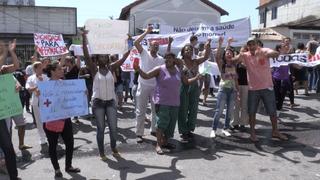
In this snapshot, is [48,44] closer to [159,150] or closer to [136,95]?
[136,95]

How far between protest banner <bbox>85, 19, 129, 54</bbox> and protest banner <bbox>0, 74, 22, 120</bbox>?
240 centimetres

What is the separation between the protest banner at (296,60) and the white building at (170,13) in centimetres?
2684

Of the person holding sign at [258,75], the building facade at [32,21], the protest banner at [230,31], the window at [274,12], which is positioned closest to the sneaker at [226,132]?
the person holding sign at [258,75]

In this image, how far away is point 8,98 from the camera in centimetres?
624

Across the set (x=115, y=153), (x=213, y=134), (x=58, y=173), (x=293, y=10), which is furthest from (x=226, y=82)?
(x=293, y=10)

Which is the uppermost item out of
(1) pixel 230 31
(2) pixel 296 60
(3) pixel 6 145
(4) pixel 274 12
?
(4) pixel 274 12

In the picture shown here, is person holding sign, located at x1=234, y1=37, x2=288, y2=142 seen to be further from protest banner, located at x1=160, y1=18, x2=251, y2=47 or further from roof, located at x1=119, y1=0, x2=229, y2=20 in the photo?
roof, located at x1=119, y1=0, x2=229, y2=20

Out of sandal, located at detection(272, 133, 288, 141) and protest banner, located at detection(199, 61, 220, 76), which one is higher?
protest banner, located at detection(199, 61, 220, 76)

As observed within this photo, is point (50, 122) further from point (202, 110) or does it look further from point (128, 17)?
point (128, 17)

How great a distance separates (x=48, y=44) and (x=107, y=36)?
568cm

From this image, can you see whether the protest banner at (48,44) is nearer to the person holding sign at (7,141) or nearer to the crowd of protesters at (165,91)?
the crowd of protesters at (165,91)

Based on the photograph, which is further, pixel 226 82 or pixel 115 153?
pixel 226 82

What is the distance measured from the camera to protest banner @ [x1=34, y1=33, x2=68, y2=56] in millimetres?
13344

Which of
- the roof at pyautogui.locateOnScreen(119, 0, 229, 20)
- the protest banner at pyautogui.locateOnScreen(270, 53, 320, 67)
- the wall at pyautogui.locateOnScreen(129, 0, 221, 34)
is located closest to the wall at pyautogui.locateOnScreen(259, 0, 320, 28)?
the roof at pyautogui.locateOnScreen(119, 0, 229, 20)
